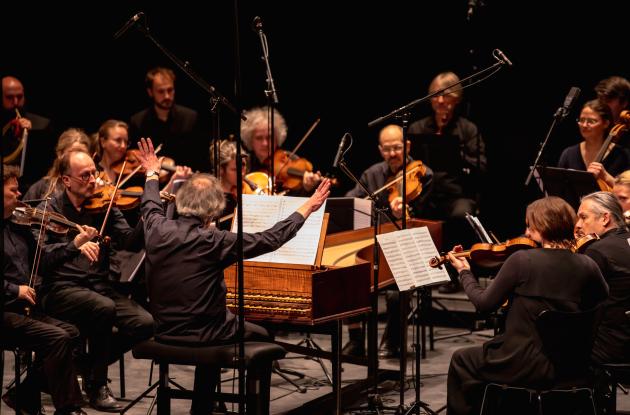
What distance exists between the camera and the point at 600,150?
6.15 meters

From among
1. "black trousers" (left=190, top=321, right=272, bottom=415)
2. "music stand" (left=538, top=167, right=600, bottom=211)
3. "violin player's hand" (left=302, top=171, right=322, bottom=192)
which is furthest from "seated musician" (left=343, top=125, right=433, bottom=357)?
"black trousers" (left=190, top=321, right=272, bottom=415)

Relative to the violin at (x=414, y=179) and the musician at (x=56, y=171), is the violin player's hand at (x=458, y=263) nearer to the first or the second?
the violin at (x=414, y=179)

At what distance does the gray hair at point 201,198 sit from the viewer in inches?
167

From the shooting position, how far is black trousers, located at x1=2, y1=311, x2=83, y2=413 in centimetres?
457

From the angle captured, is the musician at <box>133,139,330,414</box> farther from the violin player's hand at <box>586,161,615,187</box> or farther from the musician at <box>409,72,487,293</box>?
the musician at <box>409,72,487,293</box>

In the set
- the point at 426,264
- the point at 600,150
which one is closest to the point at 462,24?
the point at 600,150

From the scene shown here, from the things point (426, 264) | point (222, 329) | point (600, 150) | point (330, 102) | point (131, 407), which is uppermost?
point (330, 102)

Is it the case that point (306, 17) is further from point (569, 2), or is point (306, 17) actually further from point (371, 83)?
point (569, 2)

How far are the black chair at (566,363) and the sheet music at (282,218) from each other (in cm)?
111

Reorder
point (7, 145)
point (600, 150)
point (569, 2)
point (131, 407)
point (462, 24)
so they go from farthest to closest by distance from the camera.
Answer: point (462, 24) < point (569, 2) < point (7, 145) < point (600, 150) < point (131, 407)

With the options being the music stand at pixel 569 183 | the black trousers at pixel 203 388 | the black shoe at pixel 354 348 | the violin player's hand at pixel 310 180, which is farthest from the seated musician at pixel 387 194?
the black trousers at pixel 203 388

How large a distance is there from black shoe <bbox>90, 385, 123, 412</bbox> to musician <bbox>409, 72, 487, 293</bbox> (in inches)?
120

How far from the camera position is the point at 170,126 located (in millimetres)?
7395

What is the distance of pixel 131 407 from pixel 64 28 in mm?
4237
